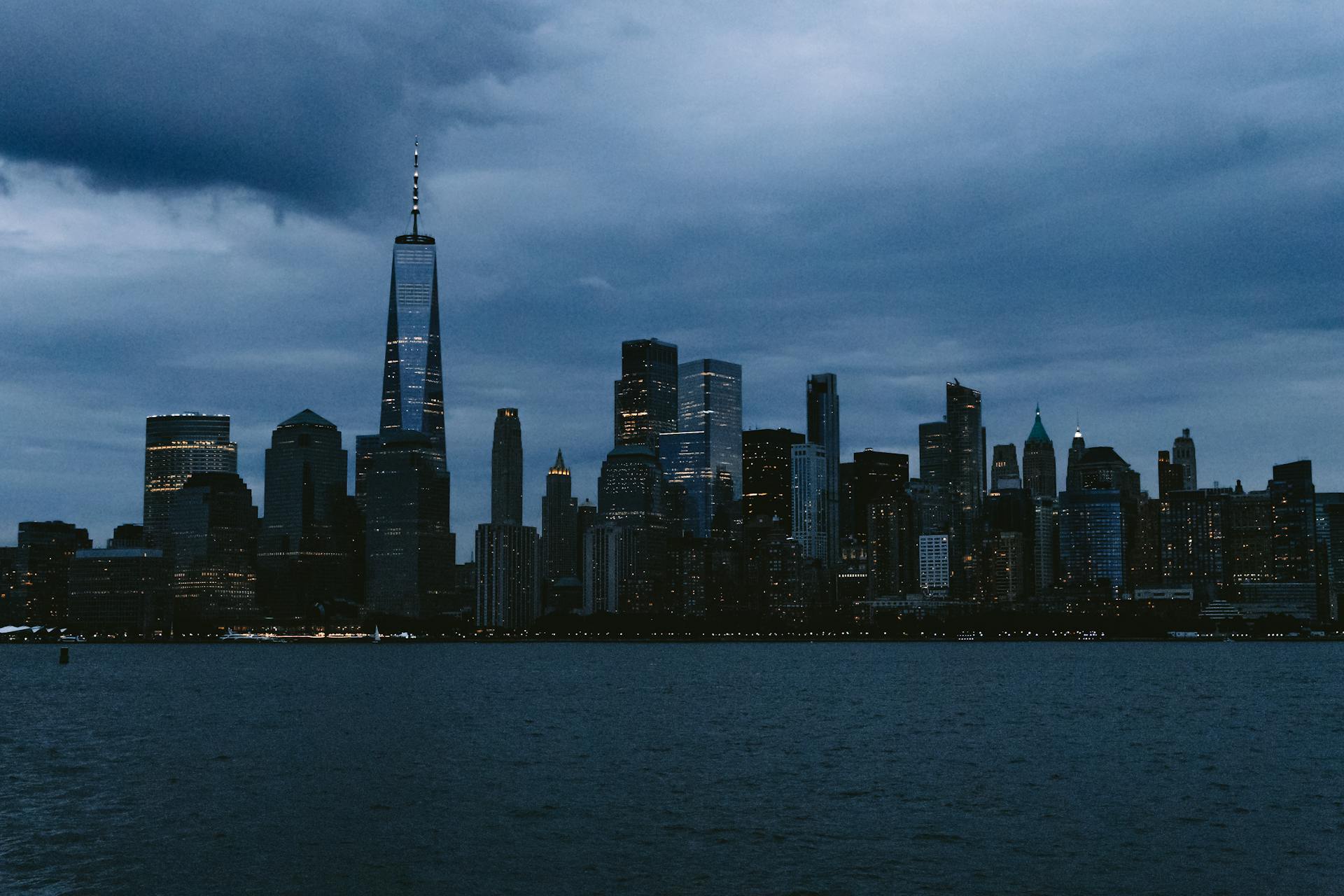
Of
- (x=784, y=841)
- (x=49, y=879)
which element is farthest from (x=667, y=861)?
(x=49, y=879)

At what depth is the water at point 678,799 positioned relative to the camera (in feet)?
140

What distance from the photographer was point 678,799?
58.1 metres

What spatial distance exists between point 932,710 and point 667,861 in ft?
235

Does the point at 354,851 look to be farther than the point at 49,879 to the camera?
Yes

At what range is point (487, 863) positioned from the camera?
44344mm

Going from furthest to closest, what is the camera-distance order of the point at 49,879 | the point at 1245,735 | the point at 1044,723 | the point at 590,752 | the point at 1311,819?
the point at 1044,723 → the point at 1245,735 → the point at 590,752 → the point at 1311,819 → the point at 49,879

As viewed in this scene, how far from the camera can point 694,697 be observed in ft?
441

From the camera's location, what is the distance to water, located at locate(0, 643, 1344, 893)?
42.5 metres

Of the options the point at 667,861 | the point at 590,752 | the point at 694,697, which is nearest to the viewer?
the point at 667,861

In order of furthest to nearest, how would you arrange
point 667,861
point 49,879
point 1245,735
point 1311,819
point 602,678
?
point 602,678
point 1245,735
point 1311,819
point 667,861
point 49,879

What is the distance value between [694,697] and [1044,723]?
4458cm

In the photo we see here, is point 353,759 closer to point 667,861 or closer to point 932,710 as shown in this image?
point 667,861

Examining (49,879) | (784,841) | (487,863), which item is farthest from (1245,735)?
(49,879)

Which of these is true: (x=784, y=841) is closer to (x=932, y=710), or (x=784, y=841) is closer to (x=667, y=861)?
(x=667, y=861)
